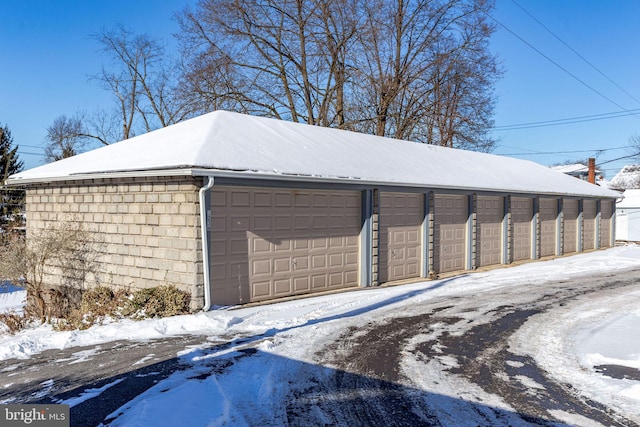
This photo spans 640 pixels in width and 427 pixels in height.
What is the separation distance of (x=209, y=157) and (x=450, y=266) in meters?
Result: 9.46

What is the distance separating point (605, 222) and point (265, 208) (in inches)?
905

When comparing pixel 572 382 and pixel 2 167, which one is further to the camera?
pixel 2 167

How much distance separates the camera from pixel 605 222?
1057 inches

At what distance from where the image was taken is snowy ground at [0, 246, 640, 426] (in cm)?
475

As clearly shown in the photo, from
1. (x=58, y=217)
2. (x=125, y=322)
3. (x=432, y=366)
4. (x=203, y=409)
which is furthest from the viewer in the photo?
(x=58, y=217)

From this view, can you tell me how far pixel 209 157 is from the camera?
9.80 m

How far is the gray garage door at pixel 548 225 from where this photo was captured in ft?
68.5

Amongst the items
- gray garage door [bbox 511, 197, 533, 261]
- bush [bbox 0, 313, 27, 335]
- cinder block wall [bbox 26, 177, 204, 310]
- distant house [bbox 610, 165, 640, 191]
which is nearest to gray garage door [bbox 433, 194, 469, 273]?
gray garage door [bbox 511, 197, 533, 261]

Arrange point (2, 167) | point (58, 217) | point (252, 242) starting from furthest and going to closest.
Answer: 1. point (2, 167)
2. point (58, 217)
3. point (252, 242)

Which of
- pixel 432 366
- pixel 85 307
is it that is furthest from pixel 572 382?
pixel 85 307

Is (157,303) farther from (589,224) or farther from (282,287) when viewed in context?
(589,224)

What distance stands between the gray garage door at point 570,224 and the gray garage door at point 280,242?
14.2 m

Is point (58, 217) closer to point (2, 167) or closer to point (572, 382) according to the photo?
point (572, 382)

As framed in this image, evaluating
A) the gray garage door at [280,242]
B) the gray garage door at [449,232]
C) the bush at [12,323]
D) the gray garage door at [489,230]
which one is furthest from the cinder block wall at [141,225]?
the gray garage door at [489,230]
